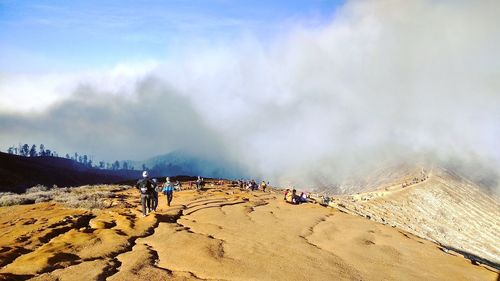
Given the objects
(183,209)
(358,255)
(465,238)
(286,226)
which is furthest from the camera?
(465,238)

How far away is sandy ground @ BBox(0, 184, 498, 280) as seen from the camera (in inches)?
464

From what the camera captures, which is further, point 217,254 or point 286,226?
point 286,226

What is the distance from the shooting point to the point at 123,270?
11.6 meters

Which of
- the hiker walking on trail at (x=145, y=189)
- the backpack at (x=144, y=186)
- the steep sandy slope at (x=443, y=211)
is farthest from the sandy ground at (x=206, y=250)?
the steep sandy slope at (x=443, y=211)

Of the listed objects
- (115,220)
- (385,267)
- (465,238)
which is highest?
(115,220)

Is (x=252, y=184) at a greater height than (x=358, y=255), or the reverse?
(x=252, y=184)

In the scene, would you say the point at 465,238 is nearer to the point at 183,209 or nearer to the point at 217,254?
the point at 183,209

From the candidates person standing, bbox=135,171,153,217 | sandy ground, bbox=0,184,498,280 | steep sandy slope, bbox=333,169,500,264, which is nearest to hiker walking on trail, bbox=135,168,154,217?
person standing, bbox=135,171,153,217

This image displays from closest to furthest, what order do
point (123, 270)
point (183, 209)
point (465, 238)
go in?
1. point (123, 270)
2. point (183, 209)
3. point (465, 238)

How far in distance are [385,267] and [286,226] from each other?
24.5ft

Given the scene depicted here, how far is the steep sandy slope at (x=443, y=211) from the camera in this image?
65.8 m

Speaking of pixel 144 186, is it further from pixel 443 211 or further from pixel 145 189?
pixel 443 211

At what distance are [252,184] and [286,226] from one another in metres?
33.6

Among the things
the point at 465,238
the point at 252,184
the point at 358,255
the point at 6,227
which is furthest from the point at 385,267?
the point at 465,238
